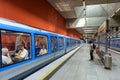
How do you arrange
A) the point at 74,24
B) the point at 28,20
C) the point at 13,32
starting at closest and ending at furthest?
the point at 13,32
the point at 28,20
the point at 74,24

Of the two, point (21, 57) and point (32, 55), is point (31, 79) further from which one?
point (32, 55)

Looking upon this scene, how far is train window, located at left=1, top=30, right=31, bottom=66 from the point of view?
352cm

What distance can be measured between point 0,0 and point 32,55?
2.52 metres

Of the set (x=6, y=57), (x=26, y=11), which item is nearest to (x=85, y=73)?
(x=6, y=57)

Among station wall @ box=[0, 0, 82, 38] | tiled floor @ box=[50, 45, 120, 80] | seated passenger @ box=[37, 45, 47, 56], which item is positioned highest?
station wall @ box=[0, 0, 82, 38]

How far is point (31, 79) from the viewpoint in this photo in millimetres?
4090

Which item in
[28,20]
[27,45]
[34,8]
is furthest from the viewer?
[34,8]

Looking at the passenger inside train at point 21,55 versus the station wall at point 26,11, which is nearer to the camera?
the passenger inside train at point 21,55

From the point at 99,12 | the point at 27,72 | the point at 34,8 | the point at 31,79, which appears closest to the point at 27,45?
the point at 27,72

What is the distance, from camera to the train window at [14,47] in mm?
3517

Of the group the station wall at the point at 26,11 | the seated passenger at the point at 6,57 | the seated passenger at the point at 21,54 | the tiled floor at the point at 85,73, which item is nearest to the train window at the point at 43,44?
the tiled floor at the point at 85,73

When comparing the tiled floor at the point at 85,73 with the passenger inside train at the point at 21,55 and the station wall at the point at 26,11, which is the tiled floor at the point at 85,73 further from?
the station wall at the point at 26,11

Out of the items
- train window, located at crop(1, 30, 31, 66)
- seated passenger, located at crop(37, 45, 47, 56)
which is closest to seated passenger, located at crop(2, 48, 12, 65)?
train window, located at crop(1, 30, 31, 66)

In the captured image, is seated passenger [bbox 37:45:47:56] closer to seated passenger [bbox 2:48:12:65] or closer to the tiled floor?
the tiled floor
